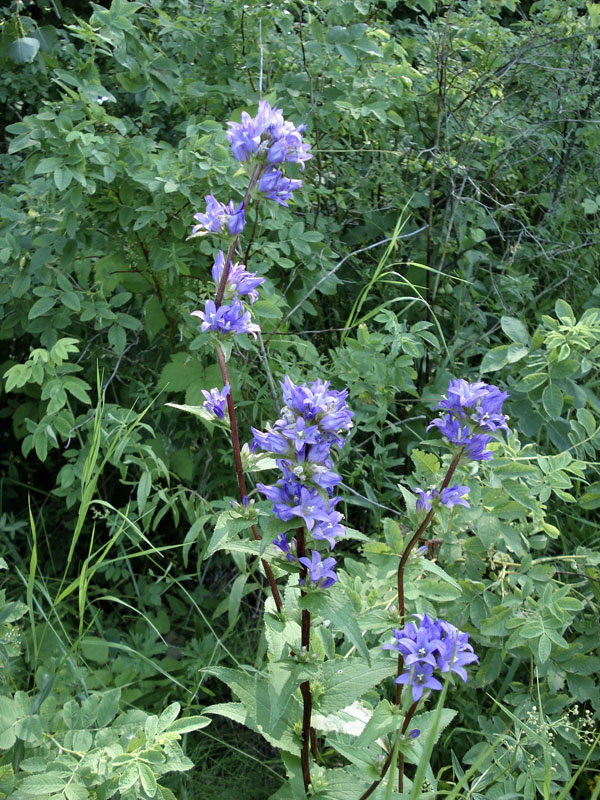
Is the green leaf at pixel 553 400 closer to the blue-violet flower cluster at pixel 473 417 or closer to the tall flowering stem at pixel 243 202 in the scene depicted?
the blue-violet flower cluster at pixel 473 417

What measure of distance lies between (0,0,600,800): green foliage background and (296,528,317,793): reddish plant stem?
0.66 feet

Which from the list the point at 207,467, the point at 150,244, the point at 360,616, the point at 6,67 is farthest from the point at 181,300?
the point at 360,616

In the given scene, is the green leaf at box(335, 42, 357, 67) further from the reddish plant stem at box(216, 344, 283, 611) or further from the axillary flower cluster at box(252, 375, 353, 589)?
the axillary flower cluster at box(252, 375, 353, 589)

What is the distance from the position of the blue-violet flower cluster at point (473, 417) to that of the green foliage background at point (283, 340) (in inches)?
6.2

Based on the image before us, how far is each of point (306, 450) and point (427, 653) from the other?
1.32 feet

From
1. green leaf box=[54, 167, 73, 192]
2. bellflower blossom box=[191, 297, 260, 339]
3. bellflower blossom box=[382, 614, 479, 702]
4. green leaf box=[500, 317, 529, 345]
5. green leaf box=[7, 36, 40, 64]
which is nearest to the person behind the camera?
bellflower blossom box=[382, 614, 479, 702]

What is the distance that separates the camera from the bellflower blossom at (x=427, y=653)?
1208 millimetres

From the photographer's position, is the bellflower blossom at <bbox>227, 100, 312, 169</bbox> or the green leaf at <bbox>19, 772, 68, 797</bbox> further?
the green leaf at <bbox>19, 772, 68, 797</bbox>

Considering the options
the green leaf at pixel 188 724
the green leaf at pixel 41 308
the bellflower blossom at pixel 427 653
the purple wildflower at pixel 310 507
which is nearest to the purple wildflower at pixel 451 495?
the bellflower blossom at pixel 427 653

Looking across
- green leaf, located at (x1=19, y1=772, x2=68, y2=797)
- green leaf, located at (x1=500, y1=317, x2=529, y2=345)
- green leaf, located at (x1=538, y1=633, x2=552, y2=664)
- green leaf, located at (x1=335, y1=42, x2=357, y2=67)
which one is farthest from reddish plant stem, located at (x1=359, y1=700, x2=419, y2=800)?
green leaf, located at (x1=335, y1=42, x2=357, y2=67)

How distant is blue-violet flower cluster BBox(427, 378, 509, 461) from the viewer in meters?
1.30

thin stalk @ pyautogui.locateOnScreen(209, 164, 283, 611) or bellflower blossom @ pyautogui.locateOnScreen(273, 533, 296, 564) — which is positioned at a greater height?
thin stalk @ pyautogui.locateOnScreen(209, 164, 283, 611)

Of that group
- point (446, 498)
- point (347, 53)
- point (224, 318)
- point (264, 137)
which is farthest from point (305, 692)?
point (347, 53)

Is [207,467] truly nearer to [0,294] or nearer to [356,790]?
[0,294]
